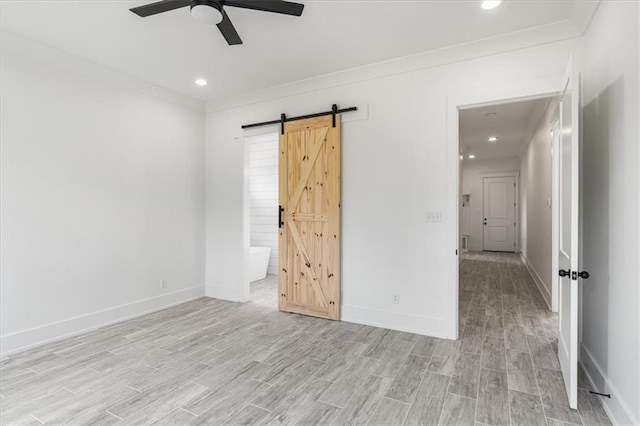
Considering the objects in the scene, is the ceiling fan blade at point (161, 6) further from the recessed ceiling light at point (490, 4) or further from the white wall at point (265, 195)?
the white wall at point (265, 195)

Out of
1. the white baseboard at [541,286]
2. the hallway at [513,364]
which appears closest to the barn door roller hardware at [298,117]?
the hallway at [513,364]

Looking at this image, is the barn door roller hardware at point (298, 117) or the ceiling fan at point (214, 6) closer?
the ceiling fan at point (214, 6)

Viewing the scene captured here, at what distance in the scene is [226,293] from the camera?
15.4ft

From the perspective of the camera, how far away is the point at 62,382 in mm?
2424

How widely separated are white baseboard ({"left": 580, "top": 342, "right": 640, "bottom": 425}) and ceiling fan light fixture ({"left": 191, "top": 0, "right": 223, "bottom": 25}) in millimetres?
3410

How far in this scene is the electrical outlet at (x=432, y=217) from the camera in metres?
3.26

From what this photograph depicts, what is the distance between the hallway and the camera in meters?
2.03

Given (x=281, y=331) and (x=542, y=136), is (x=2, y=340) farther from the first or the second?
(x=542, y=136)

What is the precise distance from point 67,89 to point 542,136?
255 inches

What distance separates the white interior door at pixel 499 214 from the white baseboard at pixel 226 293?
8.33 metres

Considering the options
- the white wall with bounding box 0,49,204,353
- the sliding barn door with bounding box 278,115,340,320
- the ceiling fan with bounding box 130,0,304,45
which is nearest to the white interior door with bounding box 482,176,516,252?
the sliding barn door with bounding box 278,115,340,320

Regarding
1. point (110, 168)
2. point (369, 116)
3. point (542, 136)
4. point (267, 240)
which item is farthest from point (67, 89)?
point (542, 136)

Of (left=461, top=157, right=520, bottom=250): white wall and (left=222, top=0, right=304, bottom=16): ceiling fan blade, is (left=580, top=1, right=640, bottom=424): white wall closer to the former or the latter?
(left=222, top=0, right=304, bottom=16): ceiling fan blade

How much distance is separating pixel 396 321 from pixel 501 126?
15.4 ft
